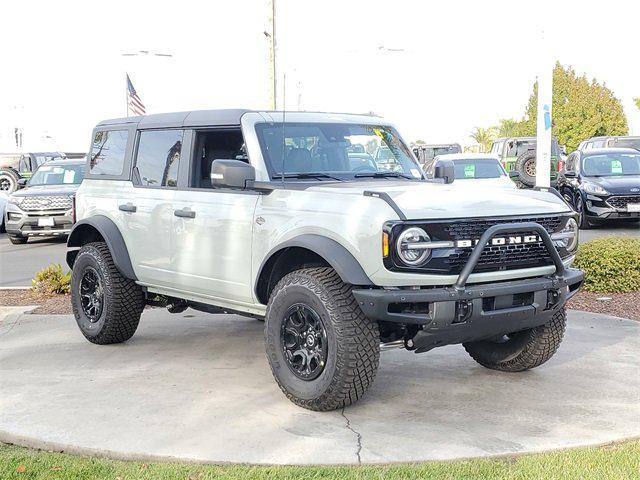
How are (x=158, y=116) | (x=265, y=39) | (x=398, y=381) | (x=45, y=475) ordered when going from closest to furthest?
1. (x=45, y=475)
2. (x=398, y=381)
3. (x=158, y=116)
4. (x=265, y=39)

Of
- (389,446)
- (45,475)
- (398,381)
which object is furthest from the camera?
(398,381)

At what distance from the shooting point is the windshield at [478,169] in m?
18.3

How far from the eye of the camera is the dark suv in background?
56.1ft

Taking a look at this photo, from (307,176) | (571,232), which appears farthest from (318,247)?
(571,232)

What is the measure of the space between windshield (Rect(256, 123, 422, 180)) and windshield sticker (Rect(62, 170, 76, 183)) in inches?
517

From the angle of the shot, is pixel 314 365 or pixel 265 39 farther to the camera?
pixel 265 39

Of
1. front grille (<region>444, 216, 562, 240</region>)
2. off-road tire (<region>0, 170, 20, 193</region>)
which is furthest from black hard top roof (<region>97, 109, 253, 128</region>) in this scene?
off-road tire (<region>0, 170, 20, 193</region>)

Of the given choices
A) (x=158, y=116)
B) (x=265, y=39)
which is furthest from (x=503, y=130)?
(x=158, y=116)

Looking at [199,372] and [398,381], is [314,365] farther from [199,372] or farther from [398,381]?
[199,372]

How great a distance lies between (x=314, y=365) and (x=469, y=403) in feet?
3.52

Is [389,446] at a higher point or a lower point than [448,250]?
lower

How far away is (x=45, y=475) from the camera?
4.37 meters

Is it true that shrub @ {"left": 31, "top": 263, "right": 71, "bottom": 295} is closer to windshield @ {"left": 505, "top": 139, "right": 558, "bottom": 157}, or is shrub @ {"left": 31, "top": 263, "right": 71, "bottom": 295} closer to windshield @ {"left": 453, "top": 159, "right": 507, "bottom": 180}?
windshield @ {"left": 453, "top": 159, "right": 507, "bottom": 180}

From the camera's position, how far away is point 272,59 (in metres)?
18.7
